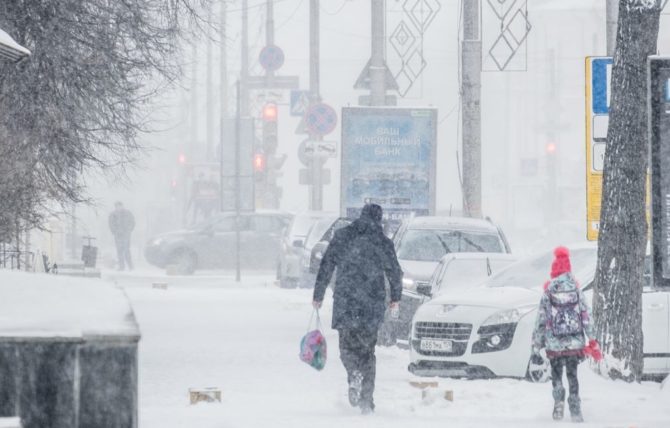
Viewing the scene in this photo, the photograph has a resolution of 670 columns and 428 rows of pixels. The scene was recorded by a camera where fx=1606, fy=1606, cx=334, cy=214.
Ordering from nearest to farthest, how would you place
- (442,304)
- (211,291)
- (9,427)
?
1. (9,427)
2. (442,304)
3. (211,291)

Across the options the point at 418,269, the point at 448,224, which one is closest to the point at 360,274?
the point at 418,269

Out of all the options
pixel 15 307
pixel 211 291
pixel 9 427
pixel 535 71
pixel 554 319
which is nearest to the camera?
pixel 9 427

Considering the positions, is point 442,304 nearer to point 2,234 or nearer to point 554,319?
point 554,319

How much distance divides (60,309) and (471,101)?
54.6 feet

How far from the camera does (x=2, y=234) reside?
627 inches

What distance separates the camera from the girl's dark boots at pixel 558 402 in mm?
11852

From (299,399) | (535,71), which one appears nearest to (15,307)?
(299,399)

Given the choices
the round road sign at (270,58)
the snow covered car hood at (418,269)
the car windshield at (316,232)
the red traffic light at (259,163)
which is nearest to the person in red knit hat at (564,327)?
the snow covered car hood at (418,269)

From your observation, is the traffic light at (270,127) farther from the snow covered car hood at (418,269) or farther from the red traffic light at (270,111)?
the snow covered car hood at (418,269)

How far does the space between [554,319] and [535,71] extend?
68.6m

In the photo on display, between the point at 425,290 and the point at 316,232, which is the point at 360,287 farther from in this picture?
the point at 316,232

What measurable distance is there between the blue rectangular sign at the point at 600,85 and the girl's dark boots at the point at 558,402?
4045 mm

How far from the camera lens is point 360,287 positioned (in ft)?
41.7

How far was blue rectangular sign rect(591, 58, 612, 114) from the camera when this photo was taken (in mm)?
14914
